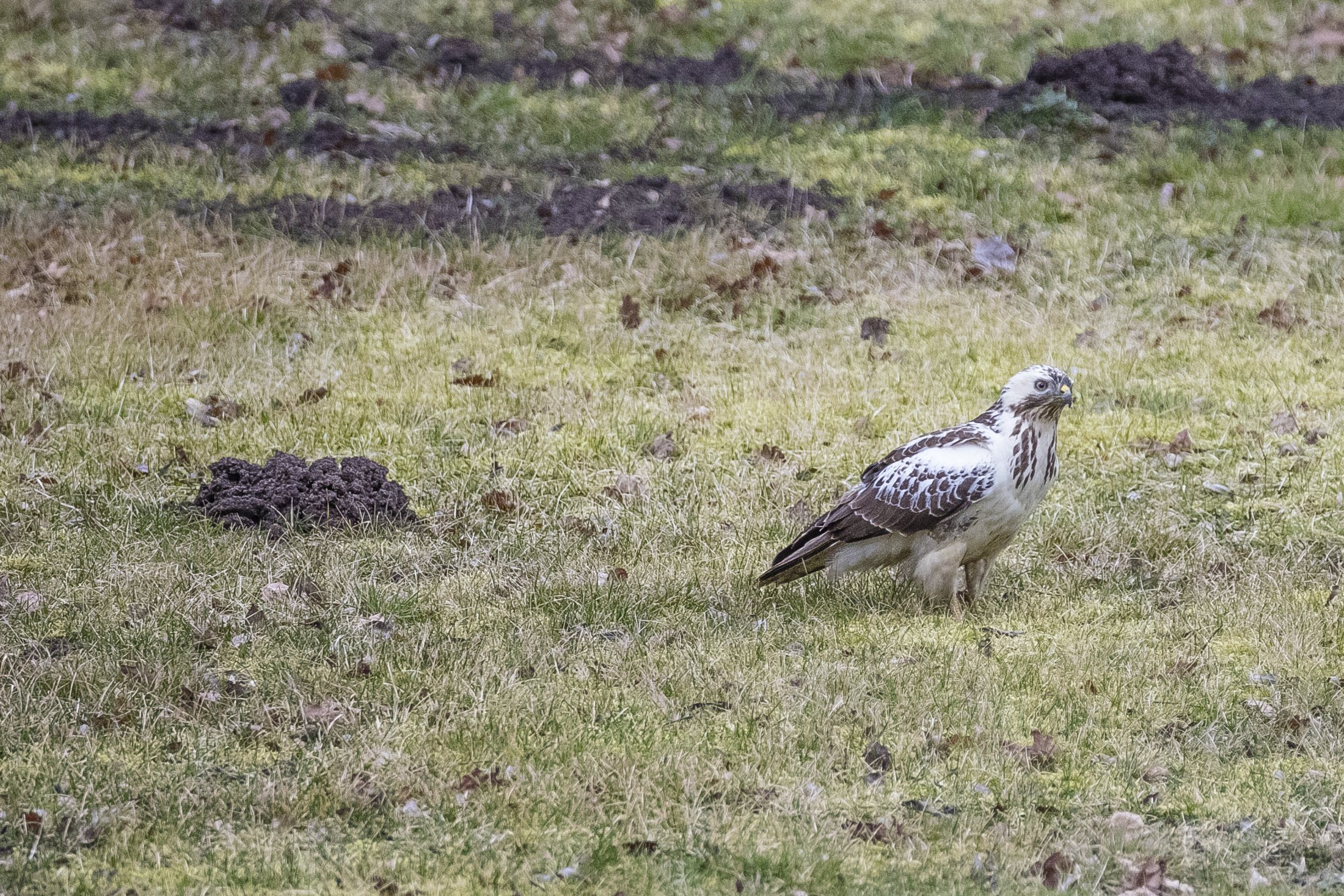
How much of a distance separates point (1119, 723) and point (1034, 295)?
5937mm

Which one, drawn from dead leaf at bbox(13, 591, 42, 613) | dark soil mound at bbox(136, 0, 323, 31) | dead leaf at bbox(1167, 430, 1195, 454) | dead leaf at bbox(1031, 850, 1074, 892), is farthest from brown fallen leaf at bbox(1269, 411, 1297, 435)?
dark soil mound at bbox(136, 0, 323, 31)

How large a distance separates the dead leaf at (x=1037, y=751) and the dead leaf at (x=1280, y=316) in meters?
6.20

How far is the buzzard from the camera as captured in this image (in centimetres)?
633

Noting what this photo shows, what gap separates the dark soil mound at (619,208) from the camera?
11.9 metres

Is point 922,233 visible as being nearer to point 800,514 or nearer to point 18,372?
point 800,514

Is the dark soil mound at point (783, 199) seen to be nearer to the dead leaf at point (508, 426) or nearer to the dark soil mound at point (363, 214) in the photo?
the dark soil mound at point (363, 214)

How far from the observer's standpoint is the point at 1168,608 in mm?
6840

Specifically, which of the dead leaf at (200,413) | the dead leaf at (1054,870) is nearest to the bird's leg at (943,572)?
the dead leaf at (1054,870)

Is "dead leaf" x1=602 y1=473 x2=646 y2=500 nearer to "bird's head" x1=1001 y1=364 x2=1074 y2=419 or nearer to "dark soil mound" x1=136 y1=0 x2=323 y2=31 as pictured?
"bird's head" x1=1001 y1=364 x2=1074 y2=419

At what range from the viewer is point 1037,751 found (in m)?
5.30

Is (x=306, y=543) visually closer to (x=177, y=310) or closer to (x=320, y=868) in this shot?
(x=320, y=868)

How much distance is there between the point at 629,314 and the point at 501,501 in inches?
115

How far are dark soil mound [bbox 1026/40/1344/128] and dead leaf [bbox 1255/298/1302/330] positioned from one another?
12.8ft

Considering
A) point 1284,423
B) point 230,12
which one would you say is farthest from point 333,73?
point 1284,423
